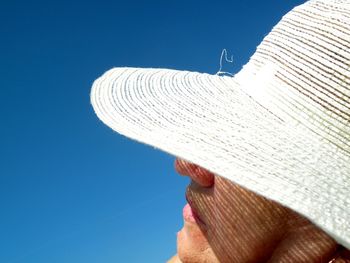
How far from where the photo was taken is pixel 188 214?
50.1 inches

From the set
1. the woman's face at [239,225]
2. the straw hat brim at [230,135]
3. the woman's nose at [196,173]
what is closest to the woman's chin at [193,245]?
the woman's face at [239,225]

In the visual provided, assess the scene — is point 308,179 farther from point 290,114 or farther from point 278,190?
point 290,114

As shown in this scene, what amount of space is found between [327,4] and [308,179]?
0.46 meters

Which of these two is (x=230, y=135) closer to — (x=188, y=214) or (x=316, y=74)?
(x=316, y=74)

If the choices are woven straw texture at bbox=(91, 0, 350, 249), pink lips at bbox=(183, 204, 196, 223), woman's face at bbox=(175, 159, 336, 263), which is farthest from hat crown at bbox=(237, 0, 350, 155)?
pink lips at bbox=(183, 204, 196, 223)

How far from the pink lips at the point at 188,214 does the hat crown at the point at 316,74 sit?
0.31 metres

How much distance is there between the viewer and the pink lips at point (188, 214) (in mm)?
1246

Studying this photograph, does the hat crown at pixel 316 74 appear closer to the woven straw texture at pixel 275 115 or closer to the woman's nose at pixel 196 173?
the woven straw texture at pixel 275 115

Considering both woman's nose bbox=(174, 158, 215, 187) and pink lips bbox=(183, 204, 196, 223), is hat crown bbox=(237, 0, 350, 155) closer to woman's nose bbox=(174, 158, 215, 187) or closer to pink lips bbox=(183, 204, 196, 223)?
woman's nose bbox=(174, 158, 215, 187)

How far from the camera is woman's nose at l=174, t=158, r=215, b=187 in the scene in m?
1.15

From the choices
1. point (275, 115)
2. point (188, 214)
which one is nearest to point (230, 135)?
point (275, 115)

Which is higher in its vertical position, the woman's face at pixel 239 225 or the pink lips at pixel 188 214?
the pink lips at pixel 188 214

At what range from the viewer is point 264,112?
1.11 meters

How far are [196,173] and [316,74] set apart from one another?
321 millimetres
